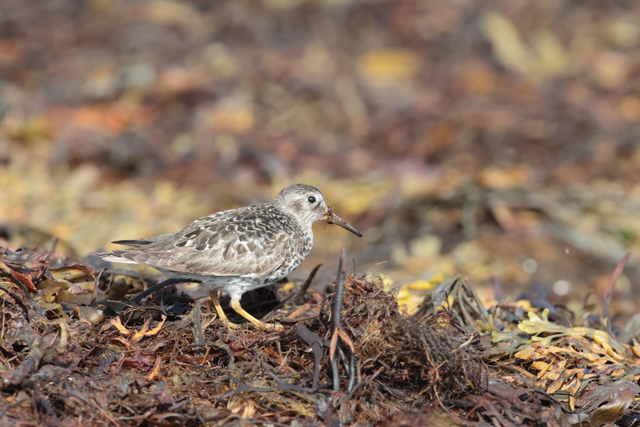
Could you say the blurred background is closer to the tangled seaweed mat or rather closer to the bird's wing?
the bird's wing

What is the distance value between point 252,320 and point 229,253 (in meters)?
0.38

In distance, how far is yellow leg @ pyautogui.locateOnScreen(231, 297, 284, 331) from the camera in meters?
3.02

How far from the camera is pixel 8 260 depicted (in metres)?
3.01

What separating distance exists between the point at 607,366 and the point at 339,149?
506 cm

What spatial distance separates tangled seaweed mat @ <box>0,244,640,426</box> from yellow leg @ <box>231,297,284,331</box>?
0.07 meters

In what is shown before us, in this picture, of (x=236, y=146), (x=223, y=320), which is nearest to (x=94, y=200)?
(x=236, y=146)

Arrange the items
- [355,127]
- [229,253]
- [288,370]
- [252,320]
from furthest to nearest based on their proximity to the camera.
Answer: [355,127], [229,253], [252,320], [288,370]

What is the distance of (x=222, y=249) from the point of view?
3.29m

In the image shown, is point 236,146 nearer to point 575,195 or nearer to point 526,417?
point 575,195

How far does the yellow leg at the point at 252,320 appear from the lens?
3.02 meters

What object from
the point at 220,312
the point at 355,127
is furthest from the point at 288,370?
the point at 355,127

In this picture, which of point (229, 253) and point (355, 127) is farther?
point (355, 127)

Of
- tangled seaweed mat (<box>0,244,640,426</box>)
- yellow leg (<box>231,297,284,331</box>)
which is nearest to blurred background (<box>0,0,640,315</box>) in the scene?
yellow leg (<box>231,297,284,331</box>)

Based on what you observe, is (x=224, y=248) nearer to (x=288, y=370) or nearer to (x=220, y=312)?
(x=220, y=312)
